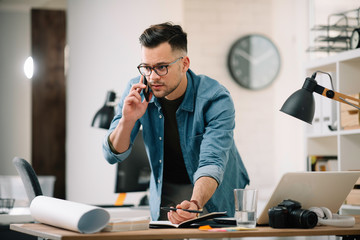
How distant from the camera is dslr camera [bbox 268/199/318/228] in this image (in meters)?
1.46

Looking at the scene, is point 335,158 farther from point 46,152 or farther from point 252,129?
point 46,152

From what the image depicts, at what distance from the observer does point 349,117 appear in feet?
9.50

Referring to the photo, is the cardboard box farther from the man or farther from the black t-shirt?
the black t-shirt

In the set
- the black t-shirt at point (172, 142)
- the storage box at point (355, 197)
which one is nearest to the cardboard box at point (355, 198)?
the storage box at point (355, 197)

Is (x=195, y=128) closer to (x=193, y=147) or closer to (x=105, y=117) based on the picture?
(x=193, y=147)

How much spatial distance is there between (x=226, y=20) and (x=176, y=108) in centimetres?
328

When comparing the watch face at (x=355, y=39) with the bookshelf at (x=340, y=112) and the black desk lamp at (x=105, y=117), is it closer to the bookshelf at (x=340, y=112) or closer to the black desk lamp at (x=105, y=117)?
the bookshelf at (x=340, y=112)

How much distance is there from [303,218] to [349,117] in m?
1.57

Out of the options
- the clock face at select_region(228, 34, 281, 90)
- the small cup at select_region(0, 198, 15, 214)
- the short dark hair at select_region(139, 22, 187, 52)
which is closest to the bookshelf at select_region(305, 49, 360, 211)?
the short dark hair at select_region(139, 22, 187, 52)

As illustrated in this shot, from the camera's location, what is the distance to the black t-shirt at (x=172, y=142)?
215cm

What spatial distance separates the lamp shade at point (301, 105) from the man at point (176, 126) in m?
0.29

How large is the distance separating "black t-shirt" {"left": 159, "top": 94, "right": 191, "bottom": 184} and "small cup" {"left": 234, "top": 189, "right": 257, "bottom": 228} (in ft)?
2.31

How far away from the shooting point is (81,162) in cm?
443

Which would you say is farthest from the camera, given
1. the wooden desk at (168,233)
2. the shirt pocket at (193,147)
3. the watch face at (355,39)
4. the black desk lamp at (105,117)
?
the black desk lamp at (105,117)
